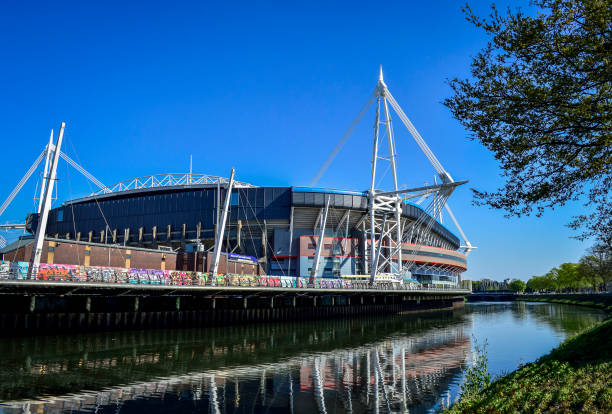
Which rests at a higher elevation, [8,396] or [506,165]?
[506,165]

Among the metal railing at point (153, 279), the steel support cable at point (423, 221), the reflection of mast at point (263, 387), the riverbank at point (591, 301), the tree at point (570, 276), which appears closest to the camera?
the reflection of mast at point (263, 387)

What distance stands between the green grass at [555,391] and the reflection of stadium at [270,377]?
4.10m

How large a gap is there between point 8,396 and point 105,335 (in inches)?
→ 844

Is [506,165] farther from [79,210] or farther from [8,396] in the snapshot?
[79,210]

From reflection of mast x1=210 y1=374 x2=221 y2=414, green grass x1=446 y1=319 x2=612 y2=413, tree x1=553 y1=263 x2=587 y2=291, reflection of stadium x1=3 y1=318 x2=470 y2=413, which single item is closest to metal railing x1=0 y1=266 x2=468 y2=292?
reflection of stadium x1=3 y1=318 x2=470 y2=413

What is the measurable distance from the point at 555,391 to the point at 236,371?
1670 cm

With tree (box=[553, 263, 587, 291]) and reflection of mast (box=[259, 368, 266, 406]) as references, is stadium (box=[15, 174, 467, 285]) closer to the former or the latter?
reflection of mast (box=[259, 368, 266, 406])

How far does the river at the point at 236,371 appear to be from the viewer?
17.9 metres

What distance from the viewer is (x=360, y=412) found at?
16844 millimetres

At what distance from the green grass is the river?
3.76 meters

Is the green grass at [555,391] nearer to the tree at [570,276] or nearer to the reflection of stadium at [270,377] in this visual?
the reflection of stadium at [270,377]

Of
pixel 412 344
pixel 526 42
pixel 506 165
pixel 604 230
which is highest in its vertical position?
pixel 526 42

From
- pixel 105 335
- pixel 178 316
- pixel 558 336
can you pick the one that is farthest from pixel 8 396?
pixel 558 336

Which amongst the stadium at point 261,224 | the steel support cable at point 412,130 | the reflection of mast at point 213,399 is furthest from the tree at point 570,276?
the reflection of mast at point 213,399
